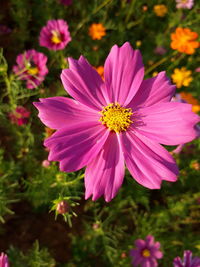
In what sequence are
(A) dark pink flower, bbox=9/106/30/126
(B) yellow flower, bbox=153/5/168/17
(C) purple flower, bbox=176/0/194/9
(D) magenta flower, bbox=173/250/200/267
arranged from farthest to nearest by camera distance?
(B) yellow flower, bbox=153/5/168/17 → (C) purple flower, bbox=176/0/194/9 → (A) dark pink flower, bbox=9/106/30/126 → (D) magenta flower, bbox=173/250/200/267

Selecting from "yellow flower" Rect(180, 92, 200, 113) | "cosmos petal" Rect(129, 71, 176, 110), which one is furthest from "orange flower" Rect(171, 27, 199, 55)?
"cosmos petal" Rect(129, 71, 176, 110)

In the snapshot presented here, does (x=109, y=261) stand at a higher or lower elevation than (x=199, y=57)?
lower

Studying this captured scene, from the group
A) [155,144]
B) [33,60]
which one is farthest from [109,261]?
[33,60]

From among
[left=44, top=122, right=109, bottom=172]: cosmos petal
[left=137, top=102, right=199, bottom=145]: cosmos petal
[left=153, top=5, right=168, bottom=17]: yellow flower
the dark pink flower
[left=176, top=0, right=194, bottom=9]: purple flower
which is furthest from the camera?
[left=153, top=5, right=168, bottom=17]: yellow flower

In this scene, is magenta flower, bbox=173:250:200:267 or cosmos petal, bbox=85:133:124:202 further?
magenta flower, bbox=173:250:200:267

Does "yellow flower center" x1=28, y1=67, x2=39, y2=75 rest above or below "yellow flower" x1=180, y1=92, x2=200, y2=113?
above

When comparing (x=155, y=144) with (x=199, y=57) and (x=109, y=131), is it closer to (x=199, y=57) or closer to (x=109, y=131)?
(x=109, y=131)

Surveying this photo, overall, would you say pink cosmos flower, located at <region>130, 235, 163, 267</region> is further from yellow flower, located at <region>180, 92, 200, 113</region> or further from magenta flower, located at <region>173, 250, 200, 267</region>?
yellow flower, located at <region>180, 92, 200, 113</region>

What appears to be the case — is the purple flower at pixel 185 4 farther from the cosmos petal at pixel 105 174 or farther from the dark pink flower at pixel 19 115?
the cosmos petal at pixel 105 174
